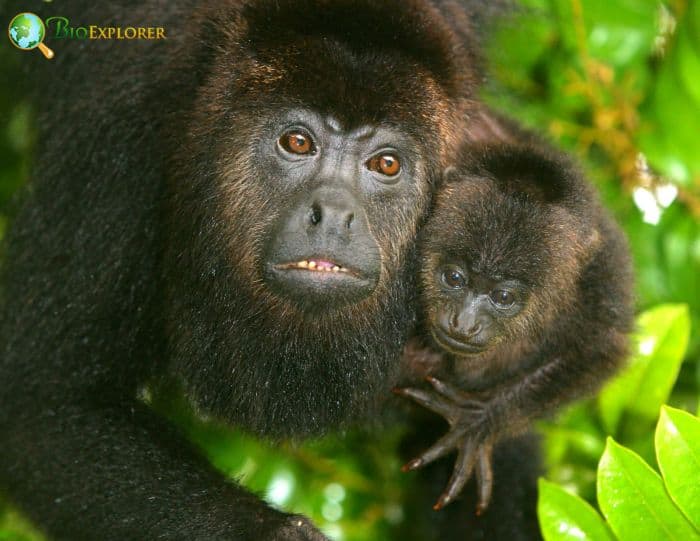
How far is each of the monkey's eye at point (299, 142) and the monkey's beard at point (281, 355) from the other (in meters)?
0.48

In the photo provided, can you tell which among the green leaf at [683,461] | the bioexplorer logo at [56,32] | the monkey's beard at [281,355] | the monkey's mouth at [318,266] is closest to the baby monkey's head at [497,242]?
the monkey's beard at [281,355]

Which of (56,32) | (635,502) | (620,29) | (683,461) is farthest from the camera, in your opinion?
(620,29)

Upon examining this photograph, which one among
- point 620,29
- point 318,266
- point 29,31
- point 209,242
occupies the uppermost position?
point 620,29

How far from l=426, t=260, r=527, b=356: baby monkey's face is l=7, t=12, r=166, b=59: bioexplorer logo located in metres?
1.23

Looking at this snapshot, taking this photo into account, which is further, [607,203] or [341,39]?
[607,203]

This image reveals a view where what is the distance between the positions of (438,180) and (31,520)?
1642 mm

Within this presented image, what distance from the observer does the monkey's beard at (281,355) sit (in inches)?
115

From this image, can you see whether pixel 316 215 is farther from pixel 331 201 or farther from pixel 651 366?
pixel 651 366

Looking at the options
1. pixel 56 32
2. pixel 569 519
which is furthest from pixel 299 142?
pixel 569 519

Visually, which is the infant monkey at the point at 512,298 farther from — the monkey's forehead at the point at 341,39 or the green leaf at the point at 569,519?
the green leaf at the point at 569,519

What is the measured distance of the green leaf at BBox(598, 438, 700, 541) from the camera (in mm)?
2186

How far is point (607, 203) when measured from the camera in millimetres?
3662

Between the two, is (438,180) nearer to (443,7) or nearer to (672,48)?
(443,7)

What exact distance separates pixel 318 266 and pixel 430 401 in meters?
0.82
